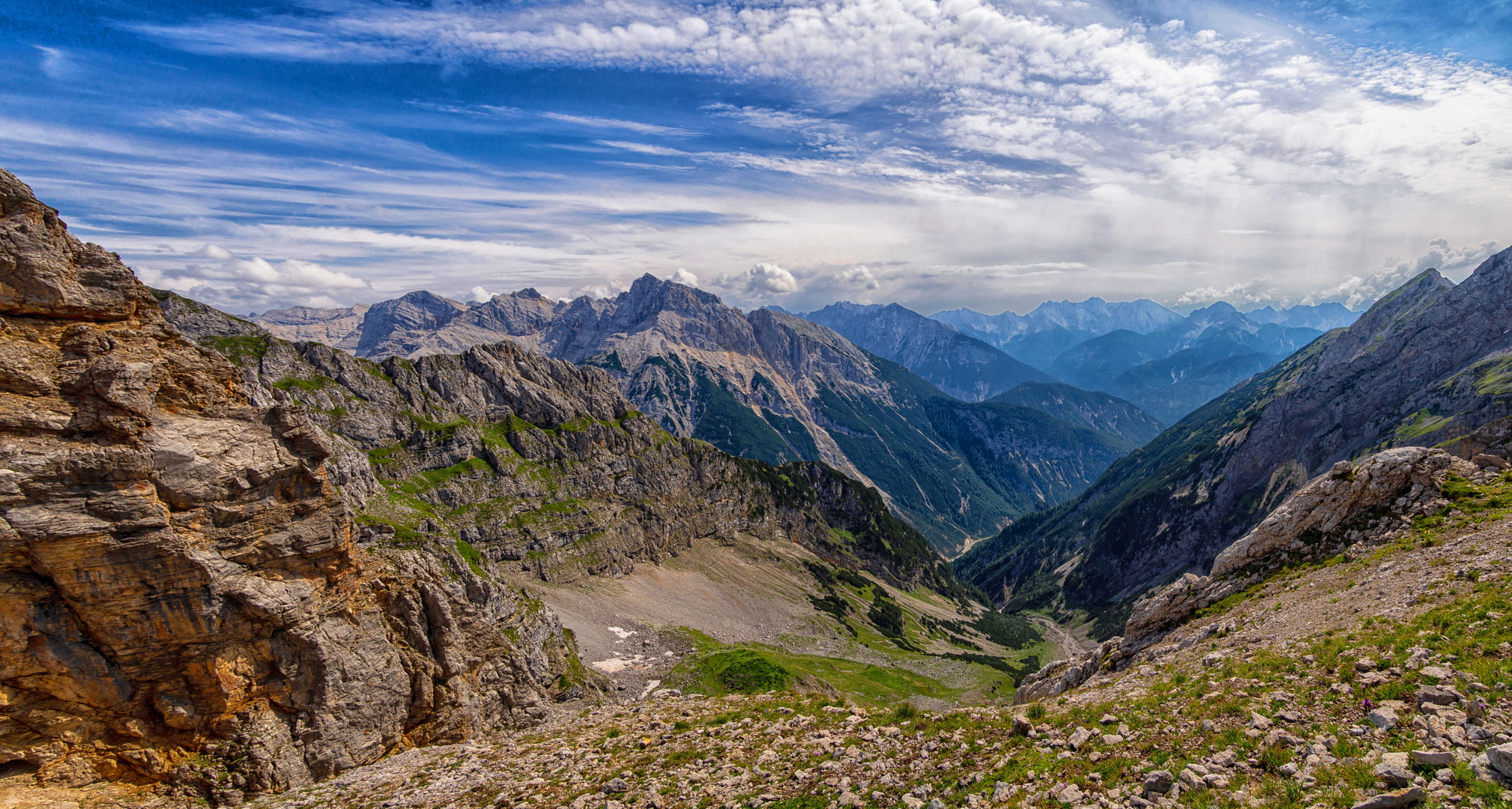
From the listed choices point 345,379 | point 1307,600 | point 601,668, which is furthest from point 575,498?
point 1307,600

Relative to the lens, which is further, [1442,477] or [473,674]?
[473,674]

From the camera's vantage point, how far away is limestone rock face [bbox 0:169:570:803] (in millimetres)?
23328

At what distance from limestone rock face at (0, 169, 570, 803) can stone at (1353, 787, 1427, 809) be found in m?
39.0

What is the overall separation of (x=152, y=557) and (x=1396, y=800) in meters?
40.6

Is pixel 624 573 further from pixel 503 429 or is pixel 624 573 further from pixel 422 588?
pixel 422 588

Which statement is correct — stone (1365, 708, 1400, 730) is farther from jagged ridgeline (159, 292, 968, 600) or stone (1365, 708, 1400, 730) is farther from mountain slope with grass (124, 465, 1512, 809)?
jagged ridgeline (159, 292, 968, 600)

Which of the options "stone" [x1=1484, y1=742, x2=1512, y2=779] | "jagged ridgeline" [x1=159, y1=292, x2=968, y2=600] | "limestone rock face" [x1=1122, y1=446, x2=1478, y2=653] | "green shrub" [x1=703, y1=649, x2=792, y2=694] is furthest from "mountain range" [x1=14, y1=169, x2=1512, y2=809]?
"jagged ridgeline" [x1=159, y1=292, x2=968, y2=600]

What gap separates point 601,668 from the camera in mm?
82625

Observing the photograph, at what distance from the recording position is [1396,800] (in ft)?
34.4

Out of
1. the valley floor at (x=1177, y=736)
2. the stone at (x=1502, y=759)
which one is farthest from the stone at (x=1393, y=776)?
the stone at (x=1502, y=759)

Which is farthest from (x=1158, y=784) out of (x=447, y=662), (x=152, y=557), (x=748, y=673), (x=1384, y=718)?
(x=748, y=673)

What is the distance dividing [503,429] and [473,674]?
4302 inches

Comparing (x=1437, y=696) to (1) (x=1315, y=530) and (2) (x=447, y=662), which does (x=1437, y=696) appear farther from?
(2) (x=447, y=662)

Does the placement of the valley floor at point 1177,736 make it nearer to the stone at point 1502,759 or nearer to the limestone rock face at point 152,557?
the stone at point 1502,759
